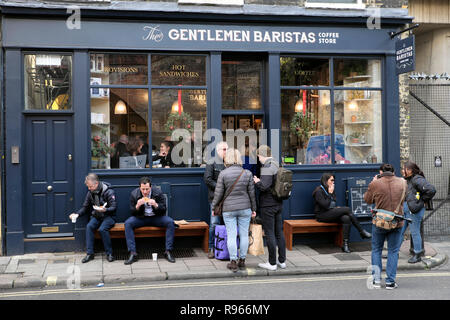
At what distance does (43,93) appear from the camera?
31.2 feet

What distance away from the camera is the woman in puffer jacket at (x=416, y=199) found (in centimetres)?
840

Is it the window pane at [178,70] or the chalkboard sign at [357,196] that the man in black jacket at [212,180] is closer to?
the window pane at [178,70]

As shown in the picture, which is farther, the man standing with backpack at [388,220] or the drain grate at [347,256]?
the drain grate at [347,256]

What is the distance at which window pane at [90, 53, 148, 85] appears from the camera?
970 centimetres

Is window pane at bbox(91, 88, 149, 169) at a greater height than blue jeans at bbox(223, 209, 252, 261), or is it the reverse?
window pane at bbox(91, 88, 149, 169)

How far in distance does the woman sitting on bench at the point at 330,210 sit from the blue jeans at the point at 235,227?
2.19 m

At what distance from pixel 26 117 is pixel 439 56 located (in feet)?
38.5

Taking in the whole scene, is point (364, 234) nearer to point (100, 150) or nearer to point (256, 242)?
point (256, 242)

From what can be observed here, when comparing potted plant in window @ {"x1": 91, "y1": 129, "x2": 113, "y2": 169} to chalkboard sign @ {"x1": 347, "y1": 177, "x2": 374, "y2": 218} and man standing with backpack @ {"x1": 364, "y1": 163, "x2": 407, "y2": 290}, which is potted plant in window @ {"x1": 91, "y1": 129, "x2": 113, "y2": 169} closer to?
chalkboard sign @ {"x1": 347, "y1": 177, "x2": 374, "y2": 218}

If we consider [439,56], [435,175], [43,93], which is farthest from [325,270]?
[439,56]

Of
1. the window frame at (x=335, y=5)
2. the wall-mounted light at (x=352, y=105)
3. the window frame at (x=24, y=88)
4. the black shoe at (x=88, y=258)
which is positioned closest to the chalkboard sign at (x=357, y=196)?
the wall-mounted light at (x=352, y=105)

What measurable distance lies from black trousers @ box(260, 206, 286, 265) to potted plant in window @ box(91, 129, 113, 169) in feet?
11.6

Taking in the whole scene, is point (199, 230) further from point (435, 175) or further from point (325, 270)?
point (435, 175)

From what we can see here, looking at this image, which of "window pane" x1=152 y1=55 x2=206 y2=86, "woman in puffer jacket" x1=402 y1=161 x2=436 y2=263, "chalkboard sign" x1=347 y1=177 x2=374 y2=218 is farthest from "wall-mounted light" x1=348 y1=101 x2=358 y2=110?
"window pane" x1=152 y1=55 x2=206 y2=86
